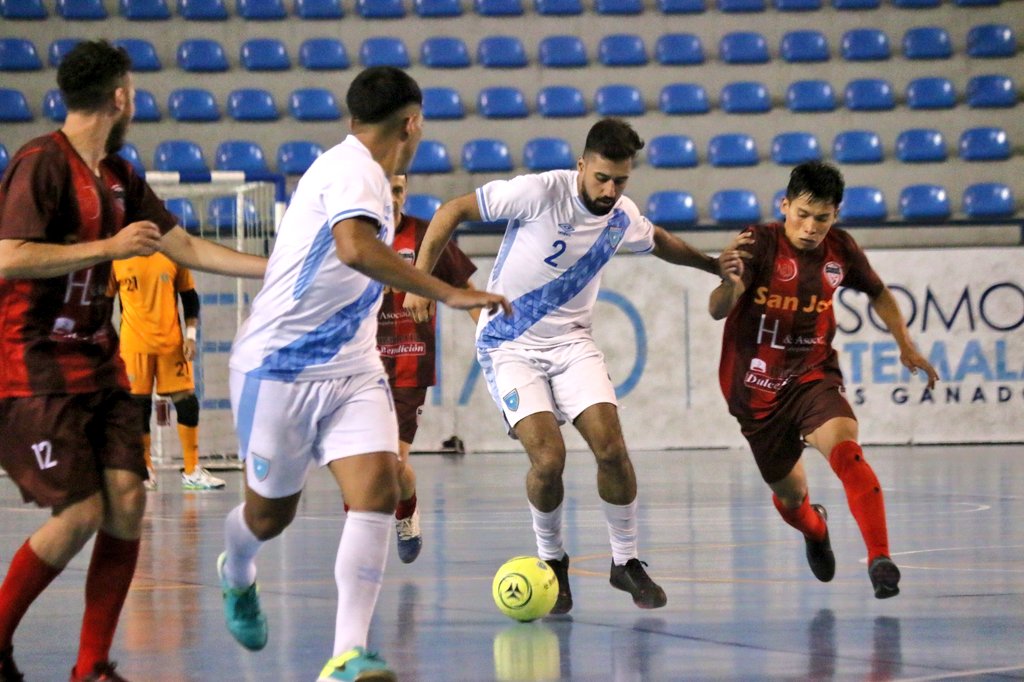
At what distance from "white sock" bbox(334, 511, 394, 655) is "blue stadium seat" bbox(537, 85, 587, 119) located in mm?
15453

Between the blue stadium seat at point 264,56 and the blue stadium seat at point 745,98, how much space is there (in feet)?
19.5

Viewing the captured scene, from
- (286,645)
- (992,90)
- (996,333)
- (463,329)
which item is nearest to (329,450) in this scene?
(286,645)

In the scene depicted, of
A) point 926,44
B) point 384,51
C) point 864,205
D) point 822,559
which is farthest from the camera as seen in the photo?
point 926,44

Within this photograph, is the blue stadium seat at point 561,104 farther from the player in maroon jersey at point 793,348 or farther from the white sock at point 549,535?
the white sock at point 549,535

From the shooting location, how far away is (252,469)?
4.60m

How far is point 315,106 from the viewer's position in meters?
19.2

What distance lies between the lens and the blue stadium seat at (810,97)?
64.6ft

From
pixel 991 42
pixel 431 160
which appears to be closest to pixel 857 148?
pixel 991 42

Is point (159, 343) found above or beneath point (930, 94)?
beneath

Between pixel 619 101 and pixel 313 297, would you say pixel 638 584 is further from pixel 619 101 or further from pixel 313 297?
pixel 619 101

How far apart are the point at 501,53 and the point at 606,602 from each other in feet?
47.2

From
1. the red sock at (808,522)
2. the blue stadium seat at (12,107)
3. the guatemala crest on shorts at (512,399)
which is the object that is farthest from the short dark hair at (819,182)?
the blue stadium seat at (12,107)

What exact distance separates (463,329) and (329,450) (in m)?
11.8

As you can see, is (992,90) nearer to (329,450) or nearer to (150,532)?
(150,532)
